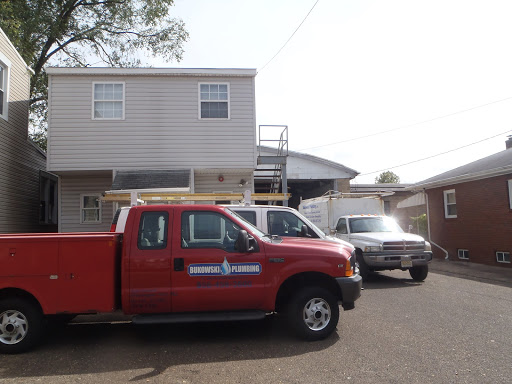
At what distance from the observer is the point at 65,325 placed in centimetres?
680

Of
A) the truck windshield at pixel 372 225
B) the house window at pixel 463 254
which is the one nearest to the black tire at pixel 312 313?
the truck windshield at pixel 372 225

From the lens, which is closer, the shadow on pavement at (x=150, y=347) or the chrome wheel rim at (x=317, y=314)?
the shadow on pavement at (x=150, y=347)

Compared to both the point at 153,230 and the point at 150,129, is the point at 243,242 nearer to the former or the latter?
the point at 153,230

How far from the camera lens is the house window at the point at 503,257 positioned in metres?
14.1

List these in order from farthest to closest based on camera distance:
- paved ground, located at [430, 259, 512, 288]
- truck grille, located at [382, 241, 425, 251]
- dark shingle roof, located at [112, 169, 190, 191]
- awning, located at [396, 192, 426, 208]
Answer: awning, located at [396, 192, 426, 208] < dark shingle roof, located at [112, 169, 190, 191] < paved ground, located at [430, 259, 512, 288] < truck grille, located at [382, 241, 425, 251]

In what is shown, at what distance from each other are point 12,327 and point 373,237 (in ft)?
27.8

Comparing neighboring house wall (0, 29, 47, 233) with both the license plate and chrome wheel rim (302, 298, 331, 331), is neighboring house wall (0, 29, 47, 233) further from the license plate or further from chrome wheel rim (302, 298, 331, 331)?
the license plate

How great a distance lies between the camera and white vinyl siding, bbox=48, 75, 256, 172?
44.9ft

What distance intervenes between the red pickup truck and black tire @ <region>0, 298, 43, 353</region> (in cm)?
1

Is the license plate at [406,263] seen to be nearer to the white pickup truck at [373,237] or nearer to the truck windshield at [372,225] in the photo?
the white pickup truck at [373,237]

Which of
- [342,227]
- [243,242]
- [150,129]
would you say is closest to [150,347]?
[243,242]

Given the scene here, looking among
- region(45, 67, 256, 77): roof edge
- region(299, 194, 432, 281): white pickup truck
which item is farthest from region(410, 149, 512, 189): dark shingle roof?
region(45, 67, 256, 77): roof edge

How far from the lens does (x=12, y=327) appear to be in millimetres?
5289

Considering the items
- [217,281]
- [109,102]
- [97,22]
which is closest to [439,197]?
[109,102]
